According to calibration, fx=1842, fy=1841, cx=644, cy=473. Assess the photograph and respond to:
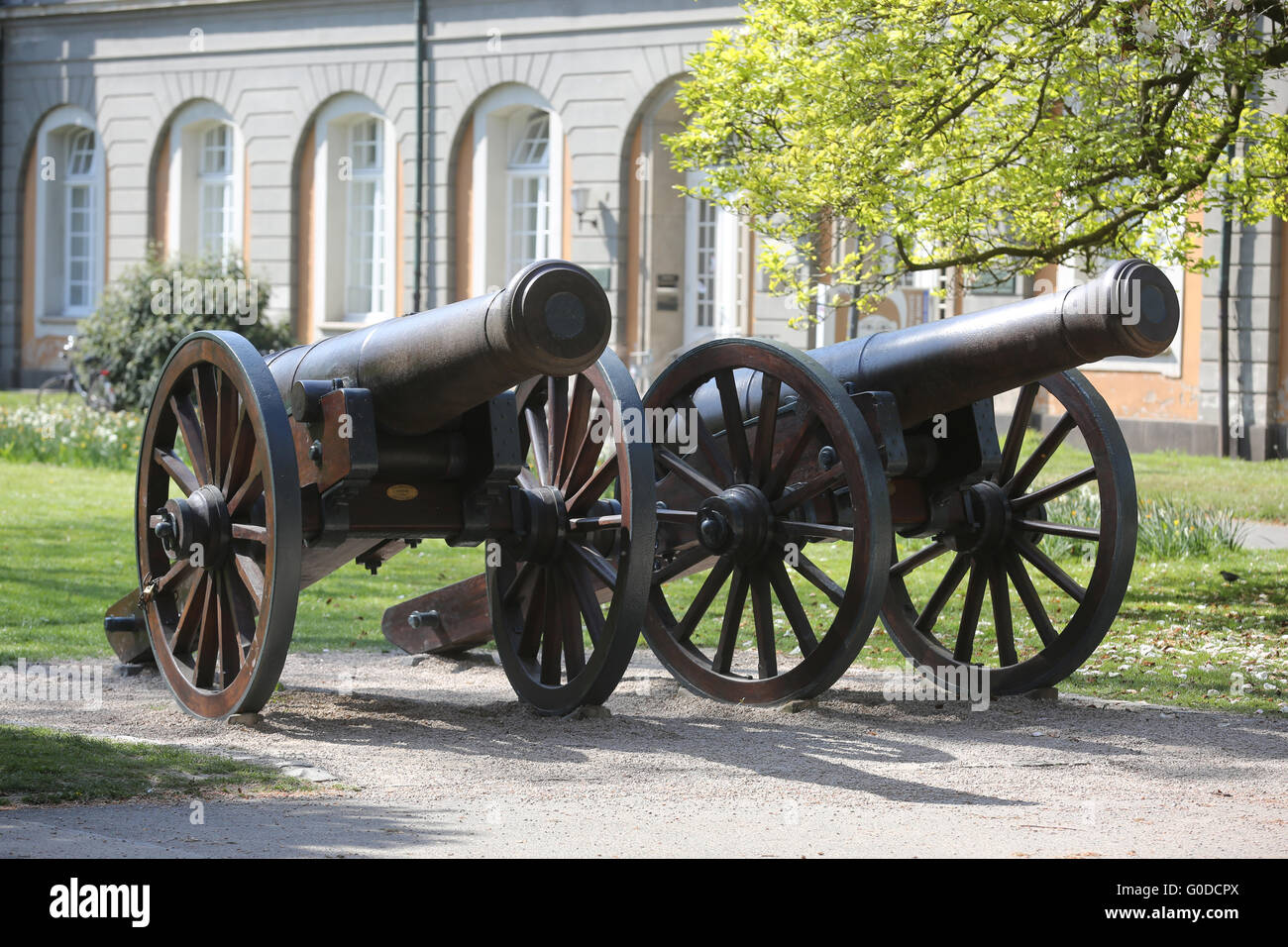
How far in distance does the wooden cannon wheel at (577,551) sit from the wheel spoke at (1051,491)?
1.69m

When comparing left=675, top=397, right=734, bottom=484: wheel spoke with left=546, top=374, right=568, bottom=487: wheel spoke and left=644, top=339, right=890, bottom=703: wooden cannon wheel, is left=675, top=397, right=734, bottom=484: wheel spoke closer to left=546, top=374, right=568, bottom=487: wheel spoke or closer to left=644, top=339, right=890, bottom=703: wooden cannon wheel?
left=644, top=339, right=890, bottom=703: wooden cannon wheel

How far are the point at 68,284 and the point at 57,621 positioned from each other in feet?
69.6

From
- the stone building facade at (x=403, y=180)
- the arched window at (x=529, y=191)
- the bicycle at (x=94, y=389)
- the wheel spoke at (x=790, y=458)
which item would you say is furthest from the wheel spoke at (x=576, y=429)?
the arched window at (x=529, y=191)

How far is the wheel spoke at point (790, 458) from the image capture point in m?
7.09

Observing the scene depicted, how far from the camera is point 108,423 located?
18750mm

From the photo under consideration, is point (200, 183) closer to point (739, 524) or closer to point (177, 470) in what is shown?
point (177, 470)

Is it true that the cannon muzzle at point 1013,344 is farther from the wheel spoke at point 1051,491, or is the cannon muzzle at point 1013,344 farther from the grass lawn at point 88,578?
the grass lawn at point 88,578

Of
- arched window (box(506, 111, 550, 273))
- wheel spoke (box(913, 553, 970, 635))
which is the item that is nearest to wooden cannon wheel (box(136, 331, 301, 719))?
wheel spoke (box(913, 553, 970, 635))

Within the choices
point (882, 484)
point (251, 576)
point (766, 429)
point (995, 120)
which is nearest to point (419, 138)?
point (995, 120)

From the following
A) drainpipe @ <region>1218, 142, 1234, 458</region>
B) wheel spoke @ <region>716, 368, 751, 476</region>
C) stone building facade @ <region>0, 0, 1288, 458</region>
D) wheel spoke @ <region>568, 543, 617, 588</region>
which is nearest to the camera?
wheel spoke @ <region>568, 543, 617, 588</region>

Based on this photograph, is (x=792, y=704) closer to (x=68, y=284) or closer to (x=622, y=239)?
(x=622, y=239)

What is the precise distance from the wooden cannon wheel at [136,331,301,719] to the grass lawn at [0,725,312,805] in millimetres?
503

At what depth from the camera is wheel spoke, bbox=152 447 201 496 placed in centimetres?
722

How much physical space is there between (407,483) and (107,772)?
1.62 metres
